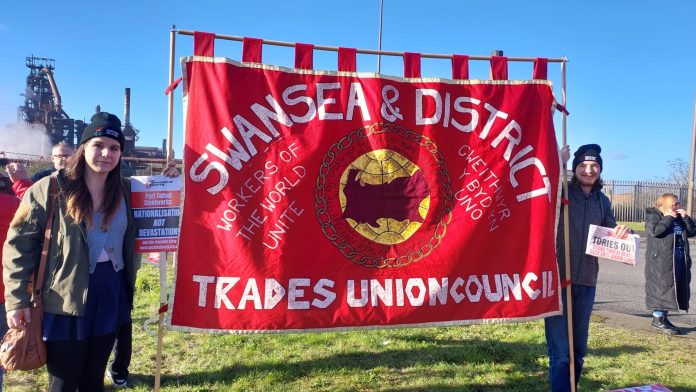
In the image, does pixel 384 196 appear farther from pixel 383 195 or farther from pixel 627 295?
pixel 627 295

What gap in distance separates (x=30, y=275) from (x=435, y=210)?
2.39 meters

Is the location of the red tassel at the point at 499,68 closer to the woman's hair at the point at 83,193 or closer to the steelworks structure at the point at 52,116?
the woman's hair at the point at 83,193

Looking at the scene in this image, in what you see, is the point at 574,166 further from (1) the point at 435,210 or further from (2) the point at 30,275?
(2) the point at 30,275

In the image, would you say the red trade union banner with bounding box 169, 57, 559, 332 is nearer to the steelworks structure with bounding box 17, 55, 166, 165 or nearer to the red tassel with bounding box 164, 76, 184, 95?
the red tassel with bounding box 164, 76, 184, 95

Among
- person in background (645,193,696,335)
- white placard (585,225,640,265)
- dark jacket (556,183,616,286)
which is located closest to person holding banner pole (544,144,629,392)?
dark jacket (556,183,616,286)

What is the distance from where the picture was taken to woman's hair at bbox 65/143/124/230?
2.32 meters

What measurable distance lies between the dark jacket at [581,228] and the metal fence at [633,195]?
911 inches

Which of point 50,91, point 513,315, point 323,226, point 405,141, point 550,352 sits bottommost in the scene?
point 550,352

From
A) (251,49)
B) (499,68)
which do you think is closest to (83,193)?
(251,49)

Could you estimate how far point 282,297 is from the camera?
9.91 ft

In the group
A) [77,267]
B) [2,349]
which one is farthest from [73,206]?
[2,349]

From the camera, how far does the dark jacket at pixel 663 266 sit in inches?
223

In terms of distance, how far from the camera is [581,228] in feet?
11.5

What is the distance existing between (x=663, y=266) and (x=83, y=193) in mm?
6329
